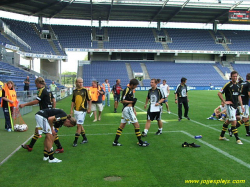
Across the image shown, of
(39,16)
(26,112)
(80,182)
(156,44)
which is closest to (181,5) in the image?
(156,44)

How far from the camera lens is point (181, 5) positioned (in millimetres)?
39531

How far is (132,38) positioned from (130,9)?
7866 millimetres

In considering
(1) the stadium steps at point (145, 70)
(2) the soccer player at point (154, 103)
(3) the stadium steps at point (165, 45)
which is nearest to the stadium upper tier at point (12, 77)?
(2) the soccer player at point (154, 103)

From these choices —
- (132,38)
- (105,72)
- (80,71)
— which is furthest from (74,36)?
(132,38)

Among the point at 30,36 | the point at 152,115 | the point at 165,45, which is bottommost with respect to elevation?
the point at 152,115

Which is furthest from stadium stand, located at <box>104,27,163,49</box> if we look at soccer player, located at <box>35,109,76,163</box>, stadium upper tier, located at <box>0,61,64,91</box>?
soccer player, located at <box>35,109,76,163</box>

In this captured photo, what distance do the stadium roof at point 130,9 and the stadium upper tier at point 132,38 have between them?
10.0 feet

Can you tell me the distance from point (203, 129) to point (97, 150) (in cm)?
459

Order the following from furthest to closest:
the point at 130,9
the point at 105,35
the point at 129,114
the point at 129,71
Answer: the point at 105,35 → the point at 129,71 → the point at 130,9 → the point at 129,114

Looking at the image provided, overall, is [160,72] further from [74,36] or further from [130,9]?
[74,36]

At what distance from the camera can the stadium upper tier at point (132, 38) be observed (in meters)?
44.8

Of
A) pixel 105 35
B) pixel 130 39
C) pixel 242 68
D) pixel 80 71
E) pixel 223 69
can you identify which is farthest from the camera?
pixel 242 68

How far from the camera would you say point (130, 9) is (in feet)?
136

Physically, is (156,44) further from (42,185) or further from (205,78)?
(42,185)
